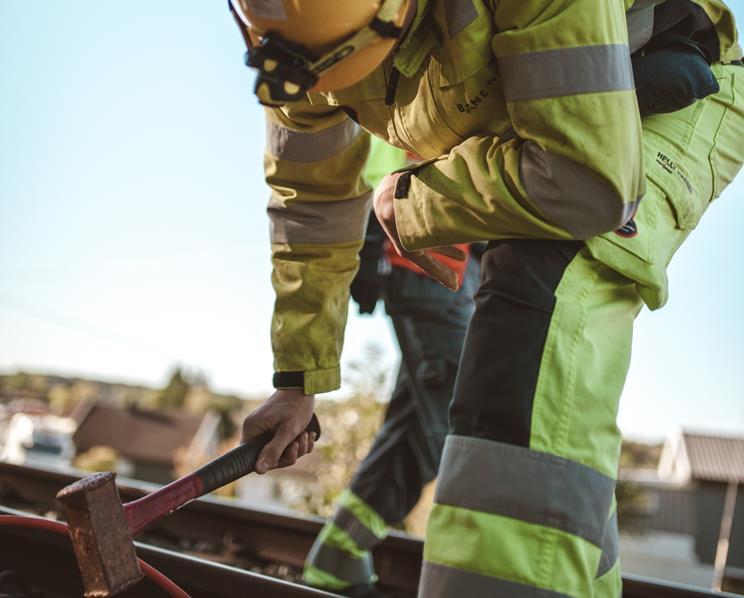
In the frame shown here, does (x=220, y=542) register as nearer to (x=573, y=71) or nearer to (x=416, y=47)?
(x=416, y=47)

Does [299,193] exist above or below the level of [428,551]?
above

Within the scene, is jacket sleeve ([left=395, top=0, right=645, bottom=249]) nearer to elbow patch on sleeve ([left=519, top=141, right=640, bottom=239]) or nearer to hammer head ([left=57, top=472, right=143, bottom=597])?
elbow patch on sleeve ([left=519, top=141, right=640, bottom=239])

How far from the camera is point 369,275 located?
3.63m

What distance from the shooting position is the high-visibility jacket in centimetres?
142

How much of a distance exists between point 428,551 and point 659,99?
110 centimetres

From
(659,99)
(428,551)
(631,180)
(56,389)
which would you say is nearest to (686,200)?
(659,99)

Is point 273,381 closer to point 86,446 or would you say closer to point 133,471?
point 133,471

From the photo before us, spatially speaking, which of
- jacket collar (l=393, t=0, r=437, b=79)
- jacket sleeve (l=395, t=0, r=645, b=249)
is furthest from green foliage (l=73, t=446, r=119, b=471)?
jacket sleeve (l=395, t=0, r=645, b=249)

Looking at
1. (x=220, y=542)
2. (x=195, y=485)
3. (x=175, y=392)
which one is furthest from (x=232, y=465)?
(x=175, y=392)

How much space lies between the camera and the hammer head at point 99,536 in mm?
1542

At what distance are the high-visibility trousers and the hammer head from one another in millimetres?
634

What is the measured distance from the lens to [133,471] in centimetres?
5075

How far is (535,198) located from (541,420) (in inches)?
16.6

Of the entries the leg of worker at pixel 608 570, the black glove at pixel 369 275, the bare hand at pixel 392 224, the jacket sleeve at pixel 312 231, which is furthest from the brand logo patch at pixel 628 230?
the black glove at pixel 369 275
